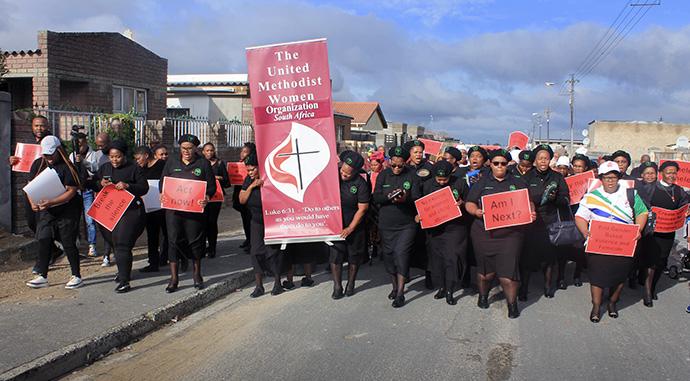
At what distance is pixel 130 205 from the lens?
22.1ft

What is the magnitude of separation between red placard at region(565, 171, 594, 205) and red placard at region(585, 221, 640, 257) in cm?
221

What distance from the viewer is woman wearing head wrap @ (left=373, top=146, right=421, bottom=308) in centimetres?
667

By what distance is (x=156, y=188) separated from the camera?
7551 millimetres

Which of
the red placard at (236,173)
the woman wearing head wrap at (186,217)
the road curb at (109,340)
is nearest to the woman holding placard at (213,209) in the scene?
the red placard at (236,173)

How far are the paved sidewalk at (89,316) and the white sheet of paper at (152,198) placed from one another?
95cm

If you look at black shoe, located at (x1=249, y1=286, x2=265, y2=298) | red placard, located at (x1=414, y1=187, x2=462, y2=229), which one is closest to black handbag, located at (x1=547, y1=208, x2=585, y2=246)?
red placard, located at (x1=414, y1=187, x2=462, y2=229)

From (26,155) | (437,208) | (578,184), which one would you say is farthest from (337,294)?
(26,155)

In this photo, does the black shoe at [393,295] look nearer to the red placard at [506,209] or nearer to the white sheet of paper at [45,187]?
the red placard at [506,209]

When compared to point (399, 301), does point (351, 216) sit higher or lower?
higher

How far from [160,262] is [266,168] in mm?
2845

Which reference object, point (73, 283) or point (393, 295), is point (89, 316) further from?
point (393, 295)

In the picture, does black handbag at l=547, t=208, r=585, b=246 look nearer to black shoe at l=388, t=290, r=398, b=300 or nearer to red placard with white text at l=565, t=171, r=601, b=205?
red placard with white text at l=565, t=171, r=601, b=205

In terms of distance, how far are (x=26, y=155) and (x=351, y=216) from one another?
172 inches

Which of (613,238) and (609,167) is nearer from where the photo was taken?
(613,238)
